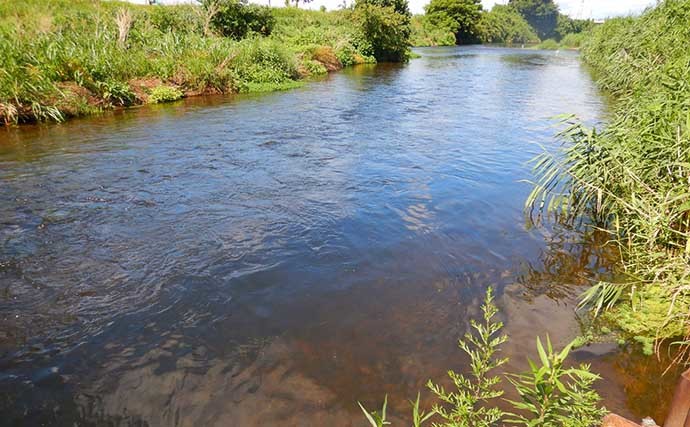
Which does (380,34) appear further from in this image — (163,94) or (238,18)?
(163,94)

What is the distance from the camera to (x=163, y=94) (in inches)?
561

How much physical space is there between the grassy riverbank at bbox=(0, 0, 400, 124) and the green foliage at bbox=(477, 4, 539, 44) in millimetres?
55029

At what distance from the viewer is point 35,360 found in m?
3.50

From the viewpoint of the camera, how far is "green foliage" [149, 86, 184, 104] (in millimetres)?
14070

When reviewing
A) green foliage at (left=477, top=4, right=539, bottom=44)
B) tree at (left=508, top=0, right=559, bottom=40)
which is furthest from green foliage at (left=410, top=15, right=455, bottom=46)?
tree at (left=508, top=0, right=559, bottom=40)

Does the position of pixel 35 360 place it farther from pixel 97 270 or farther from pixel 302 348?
pixel 302 348

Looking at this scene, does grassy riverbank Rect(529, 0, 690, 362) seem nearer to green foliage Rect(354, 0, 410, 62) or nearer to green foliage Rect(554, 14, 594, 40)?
green foliage Rect(354, 0, 410, 62)

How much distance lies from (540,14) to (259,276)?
452ft

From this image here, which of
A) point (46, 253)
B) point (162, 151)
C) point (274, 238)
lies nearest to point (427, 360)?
point (274, 238)

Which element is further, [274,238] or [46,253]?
[274,238]

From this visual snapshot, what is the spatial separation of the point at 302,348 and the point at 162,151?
701 cm

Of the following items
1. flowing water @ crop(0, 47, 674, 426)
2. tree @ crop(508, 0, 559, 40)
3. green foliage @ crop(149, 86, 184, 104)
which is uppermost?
tree @ crop(508, 0, 559, 40)

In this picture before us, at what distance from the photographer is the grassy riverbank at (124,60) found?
10.8 m

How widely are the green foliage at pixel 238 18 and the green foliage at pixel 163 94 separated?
41.4 feet
